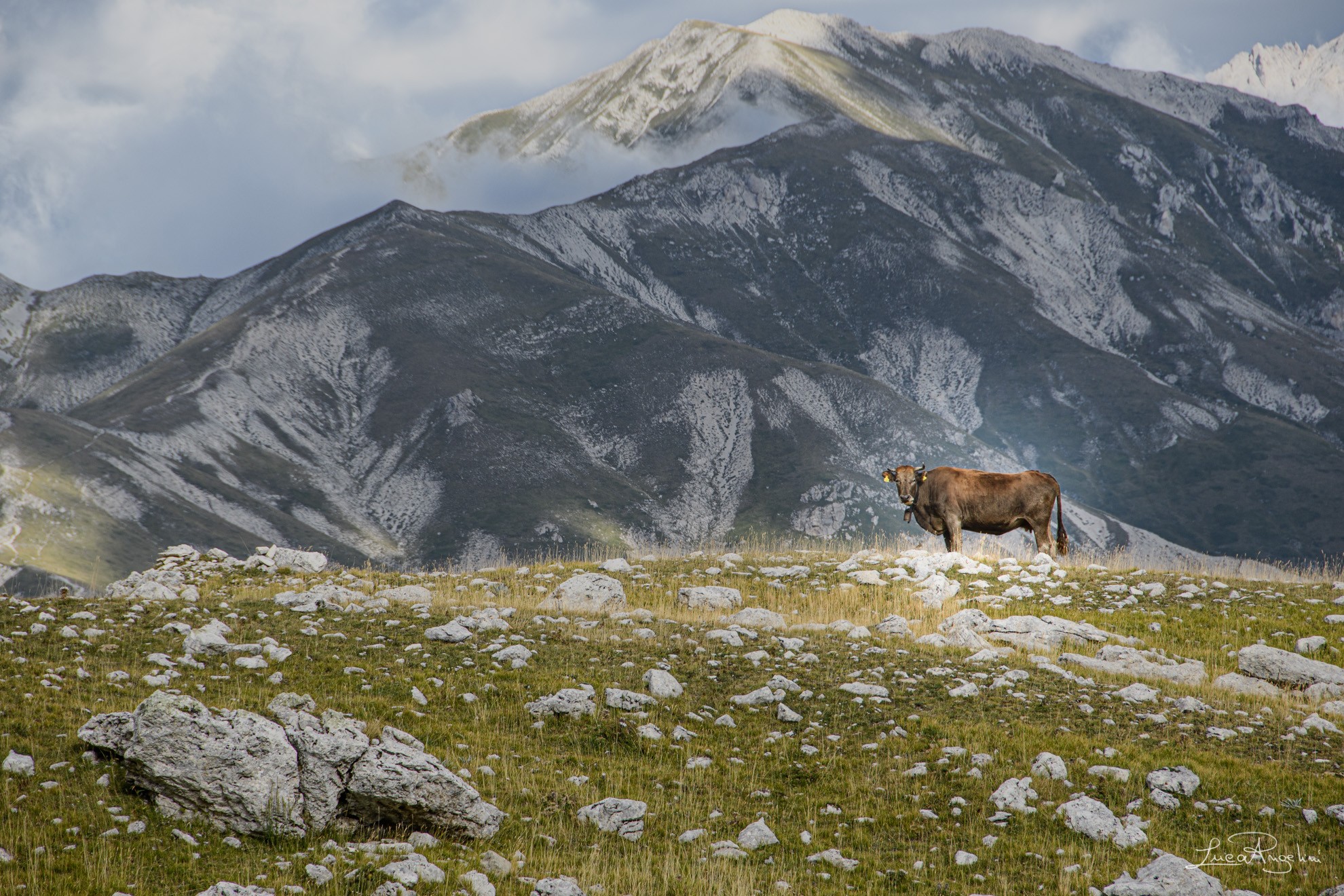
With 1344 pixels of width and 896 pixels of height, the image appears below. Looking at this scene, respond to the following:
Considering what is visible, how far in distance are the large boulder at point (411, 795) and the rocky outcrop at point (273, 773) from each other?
1 centimetres

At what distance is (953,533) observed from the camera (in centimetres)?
2900

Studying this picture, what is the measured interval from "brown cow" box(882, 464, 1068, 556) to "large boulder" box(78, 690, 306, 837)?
21304 mm

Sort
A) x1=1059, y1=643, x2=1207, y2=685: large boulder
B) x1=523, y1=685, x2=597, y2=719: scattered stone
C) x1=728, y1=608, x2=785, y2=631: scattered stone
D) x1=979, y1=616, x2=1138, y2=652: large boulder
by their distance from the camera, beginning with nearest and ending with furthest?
x1=523, y1=685, x2=597, y2=719: scattered stone → x1=1059, y1=643, x2=1207, y2=685: large boulder → x1=979, y1=616, x2=1138, y2=652: large boulder → x1=728, y1=608, x2=785, y2=631: scattered stone

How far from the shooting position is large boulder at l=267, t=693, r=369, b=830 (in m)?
10.5

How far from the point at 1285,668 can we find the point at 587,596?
44.0 feet

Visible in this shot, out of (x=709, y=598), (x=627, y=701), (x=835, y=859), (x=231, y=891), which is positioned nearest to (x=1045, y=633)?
(x=709, y=598)

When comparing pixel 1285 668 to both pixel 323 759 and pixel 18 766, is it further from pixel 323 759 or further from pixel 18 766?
pixel 18 766

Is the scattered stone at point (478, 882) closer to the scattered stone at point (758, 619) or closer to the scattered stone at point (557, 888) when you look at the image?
the scattered stone at point (557, 888)

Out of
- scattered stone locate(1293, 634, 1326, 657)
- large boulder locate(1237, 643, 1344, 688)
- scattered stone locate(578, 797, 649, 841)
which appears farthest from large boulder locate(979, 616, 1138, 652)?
scattered stone locate(578, 797, 649, 841)

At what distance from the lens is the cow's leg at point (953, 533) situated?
28875 mm

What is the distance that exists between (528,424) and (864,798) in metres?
148

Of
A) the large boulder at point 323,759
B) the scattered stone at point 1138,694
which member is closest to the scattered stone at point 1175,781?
the scattered stone at point 1138,694

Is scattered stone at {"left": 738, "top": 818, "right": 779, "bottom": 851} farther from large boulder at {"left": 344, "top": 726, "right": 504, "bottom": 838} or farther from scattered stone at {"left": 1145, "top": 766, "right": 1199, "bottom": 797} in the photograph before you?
scattered stone at {"left": 1145, "top": 766, "right": 1199, "bottom": 797}

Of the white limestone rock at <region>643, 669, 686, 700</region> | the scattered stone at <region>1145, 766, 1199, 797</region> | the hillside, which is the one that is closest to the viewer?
the hillside
